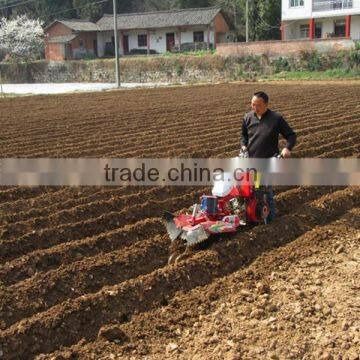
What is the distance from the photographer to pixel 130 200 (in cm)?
702

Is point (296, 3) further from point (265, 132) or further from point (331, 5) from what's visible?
point (265, 132)

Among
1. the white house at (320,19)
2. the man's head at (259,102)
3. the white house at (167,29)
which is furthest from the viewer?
the white house at (167,29)

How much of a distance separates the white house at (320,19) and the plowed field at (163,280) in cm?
3638

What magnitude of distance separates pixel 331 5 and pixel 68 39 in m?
27.2

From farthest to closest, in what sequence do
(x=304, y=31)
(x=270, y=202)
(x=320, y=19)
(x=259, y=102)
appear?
1. (x=304, y=31)
2. (x=320, y=19)
3. (x=270, y=202)
4. (x=259, y=102)

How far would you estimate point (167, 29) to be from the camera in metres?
53.4

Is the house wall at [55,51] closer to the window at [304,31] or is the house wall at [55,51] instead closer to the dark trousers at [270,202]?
the window at [304,31]

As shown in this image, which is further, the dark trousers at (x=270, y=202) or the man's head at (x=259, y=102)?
the dark trousers at (x=270, y=202)

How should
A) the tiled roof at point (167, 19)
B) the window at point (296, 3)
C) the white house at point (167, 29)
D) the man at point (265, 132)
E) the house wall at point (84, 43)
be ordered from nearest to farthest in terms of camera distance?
the man at point (265, 132), the window at point (296, 3), the tiled roof at point (167, 19), the white house at point (167, 29), the house wall at point (84, 43)

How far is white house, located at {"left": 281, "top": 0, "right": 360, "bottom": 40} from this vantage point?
39969 millimetres

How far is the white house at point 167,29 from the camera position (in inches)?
1996

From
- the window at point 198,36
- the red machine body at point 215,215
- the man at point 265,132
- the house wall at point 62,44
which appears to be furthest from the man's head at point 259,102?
the house wall at point 62,44

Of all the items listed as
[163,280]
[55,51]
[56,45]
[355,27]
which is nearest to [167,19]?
[56,45]

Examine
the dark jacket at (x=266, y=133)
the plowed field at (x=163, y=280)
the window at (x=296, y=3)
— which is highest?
the window at (x=296, y=3)
